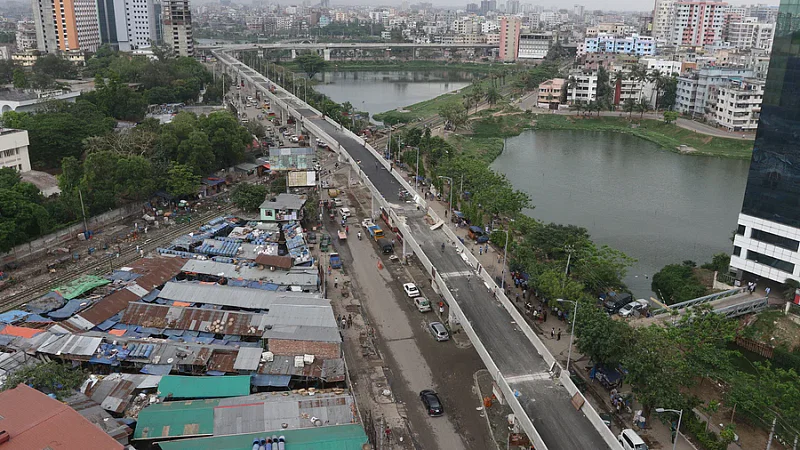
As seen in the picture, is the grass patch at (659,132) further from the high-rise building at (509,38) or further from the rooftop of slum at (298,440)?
the high-rise building at (509,38)

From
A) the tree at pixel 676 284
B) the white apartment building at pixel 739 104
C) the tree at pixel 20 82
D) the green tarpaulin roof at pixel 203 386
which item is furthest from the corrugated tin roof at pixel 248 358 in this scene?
the tree at pixel 20 82

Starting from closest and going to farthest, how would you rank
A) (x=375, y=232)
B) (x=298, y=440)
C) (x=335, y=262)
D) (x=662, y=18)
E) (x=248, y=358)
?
(x=298, y=440)
(x=248, y=358)
(x=335, y=262)
(x=375, y=232)
(x=662, y=18)

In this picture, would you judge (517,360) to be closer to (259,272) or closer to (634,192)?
(259,272)

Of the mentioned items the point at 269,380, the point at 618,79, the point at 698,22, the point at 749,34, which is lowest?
the point at 269,380

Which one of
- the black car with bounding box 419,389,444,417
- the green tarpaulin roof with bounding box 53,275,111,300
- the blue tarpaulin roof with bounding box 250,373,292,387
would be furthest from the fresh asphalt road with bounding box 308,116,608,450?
the green tarpaulin roof with bounding box 53,275,111,300

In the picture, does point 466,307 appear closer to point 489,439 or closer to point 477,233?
point 489,439

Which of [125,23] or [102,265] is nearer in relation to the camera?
[102,265]

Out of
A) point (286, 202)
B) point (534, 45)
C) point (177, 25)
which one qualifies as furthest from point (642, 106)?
point (177, 25)
